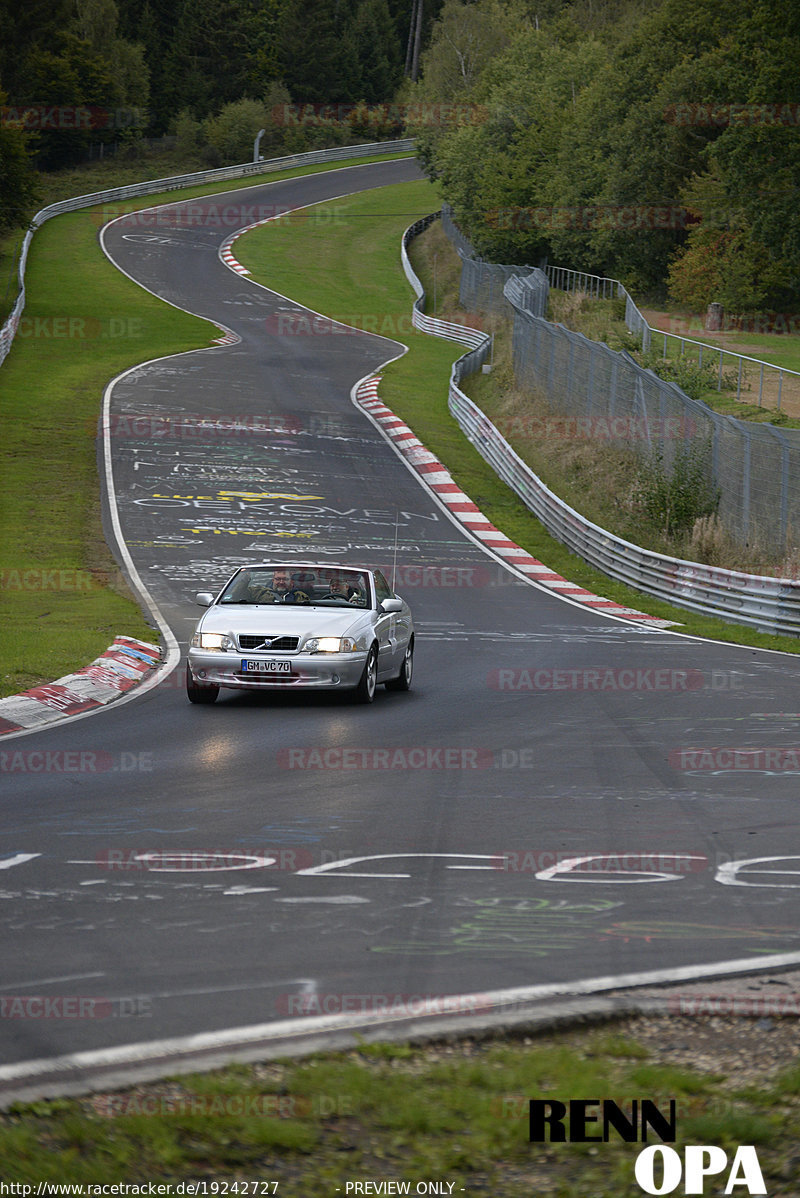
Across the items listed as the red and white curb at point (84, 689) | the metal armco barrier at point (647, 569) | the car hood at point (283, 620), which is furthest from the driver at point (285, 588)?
the metal armco barrier at point (647, 569)

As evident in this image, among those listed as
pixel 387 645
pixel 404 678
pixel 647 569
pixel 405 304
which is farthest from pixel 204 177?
pixel 387 645

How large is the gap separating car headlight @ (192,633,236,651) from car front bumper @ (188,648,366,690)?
0.08 meters

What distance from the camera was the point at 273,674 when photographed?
14430mm

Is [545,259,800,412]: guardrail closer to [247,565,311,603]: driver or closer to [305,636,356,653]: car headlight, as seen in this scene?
[247,565,311,603]: driver

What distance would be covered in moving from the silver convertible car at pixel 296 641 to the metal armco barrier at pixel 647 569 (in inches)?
317

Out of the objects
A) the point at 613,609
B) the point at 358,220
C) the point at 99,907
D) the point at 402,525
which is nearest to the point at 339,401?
the point at 402,525

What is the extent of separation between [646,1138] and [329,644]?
10.5 meters

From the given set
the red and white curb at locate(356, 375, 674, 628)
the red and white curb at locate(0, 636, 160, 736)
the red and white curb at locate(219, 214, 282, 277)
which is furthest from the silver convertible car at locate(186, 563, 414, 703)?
the red and white curb at locate(219, 214, 282, 277)

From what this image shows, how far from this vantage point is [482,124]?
71.4m

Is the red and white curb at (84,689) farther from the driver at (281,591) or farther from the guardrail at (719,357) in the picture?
the guardrail at (719,357)

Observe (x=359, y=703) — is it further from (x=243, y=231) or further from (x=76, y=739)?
(x=243, y=231)

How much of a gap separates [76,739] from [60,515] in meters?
18.4

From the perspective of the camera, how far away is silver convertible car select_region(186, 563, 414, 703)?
14.4 metres

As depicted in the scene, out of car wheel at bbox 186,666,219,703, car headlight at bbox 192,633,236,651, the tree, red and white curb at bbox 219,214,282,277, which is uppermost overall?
the tree
